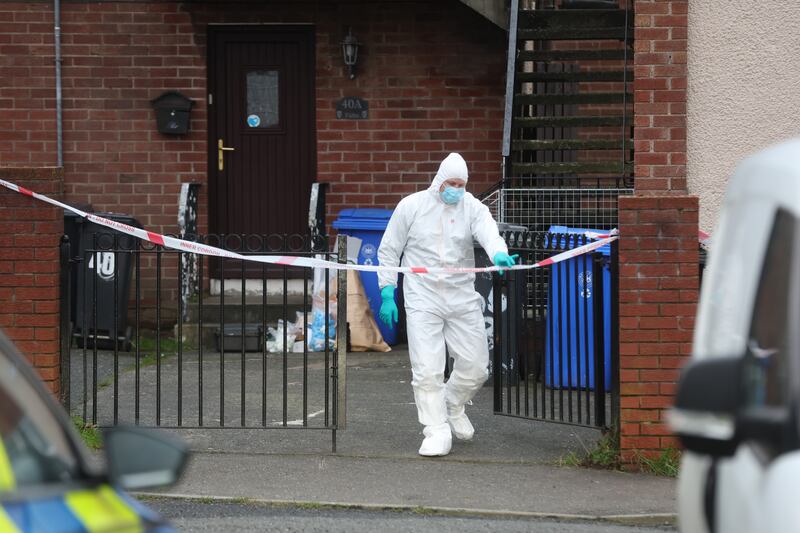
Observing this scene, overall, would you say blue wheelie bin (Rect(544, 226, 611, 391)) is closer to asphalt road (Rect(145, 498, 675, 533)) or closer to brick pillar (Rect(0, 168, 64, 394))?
asphalt road (Rect(145, 498, 675, 533))

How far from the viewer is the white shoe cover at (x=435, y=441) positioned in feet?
24.5

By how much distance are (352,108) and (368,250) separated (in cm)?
167

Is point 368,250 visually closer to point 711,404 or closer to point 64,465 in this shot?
point 64,465

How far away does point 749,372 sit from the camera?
9.61 ft

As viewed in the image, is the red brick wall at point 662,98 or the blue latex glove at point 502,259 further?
the red brick wall at point 662,98

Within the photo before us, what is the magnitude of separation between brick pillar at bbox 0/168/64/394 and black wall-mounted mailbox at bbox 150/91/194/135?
4980 millimetres

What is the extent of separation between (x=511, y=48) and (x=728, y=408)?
835 centimetres

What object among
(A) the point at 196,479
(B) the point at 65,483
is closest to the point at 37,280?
(A) the point at 196,479

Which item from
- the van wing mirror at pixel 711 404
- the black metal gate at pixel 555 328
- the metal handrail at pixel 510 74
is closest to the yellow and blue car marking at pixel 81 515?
the van wing mirror at pixel 711 404

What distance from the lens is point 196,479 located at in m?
6.95

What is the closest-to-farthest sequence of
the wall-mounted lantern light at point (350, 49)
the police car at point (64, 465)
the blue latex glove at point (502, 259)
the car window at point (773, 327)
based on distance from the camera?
the police car at point (64, 465) → the car window at point (773, 327) → the blue latex glove at point (502, 259) → the wall-mounted lantern light at point (350, 49)

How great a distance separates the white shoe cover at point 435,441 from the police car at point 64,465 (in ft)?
15.3

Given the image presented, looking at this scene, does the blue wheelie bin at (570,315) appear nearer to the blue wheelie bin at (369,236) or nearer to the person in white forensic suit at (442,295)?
the person in white forensic suit at (442,295)

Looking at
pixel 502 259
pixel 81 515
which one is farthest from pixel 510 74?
pixel 81 515
